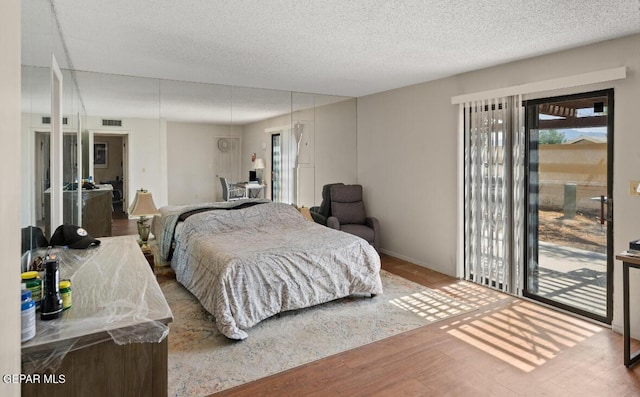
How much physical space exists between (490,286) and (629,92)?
7.57ft

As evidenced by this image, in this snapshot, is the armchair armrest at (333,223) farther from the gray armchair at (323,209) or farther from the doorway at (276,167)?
the doorway at (276,167)

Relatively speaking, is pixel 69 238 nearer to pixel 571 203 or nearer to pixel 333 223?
pixel 333 223

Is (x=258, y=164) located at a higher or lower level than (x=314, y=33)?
lower

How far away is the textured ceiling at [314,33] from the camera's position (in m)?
2.52

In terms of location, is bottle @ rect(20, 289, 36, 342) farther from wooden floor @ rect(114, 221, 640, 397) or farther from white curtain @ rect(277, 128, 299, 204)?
white curtain @ rect(277, 128, 299, 204)

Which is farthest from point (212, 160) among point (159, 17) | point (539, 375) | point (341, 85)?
point (539, 375)

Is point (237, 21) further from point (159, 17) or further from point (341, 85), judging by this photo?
point (341, 85)

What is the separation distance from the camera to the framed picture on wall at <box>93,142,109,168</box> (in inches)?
164

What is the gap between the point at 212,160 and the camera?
16.6 ft

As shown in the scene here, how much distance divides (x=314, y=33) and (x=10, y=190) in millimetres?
2536

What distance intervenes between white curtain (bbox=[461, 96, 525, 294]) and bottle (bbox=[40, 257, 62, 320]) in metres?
3.99

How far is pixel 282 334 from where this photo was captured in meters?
3.12

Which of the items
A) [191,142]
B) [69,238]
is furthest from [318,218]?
[69,238]
